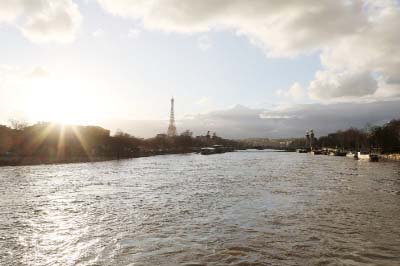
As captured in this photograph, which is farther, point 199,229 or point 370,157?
point 370,157

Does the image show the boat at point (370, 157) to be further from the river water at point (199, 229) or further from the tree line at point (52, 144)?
the tree line at point (52, 144)

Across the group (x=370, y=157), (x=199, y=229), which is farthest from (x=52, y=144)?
(x=199, y=229)

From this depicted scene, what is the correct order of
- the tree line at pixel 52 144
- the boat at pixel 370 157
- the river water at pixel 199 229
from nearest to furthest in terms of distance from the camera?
1. the river water at pixel 199 229
2. the tree line at pixel 52 144
3. the boat at pixel 370 157

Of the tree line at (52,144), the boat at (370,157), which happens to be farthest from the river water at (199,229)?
the boat at (370,157)

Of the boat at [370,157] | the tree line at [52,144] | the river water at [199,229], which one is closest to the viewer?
the river water at [199,229]

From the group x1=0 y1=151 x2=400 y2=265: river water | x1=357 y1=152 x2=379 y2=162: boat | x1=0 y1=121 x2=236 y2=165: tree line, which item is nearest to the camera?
x1=0 y1=151 x2=400 y2=265: river water

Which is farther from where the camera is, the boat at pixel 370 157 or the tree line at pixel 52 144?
the boat at pixel 370 157

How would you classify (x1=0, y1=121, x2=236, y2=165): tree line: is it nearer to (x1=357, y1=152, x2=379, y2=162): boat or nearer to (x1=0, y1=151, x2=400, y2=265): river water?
(x1=0, y1=151, x2=400, y2=265): river water

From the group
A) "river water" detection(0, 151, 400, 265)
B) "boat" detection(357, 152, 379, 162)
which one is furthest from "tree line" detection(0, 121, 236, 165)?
"boat" detection(357, 152, 379, 162)

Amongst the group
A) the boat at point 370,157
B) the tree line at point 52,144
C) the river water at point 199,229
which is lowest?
the river water at point 199,229

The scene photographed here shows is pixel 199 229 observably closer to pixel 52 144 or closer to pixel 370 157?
pixel 370 157

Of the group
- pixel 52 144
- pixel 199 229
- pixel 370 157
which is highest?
pixel 52 144

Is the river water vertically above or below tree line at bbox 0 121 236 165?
below

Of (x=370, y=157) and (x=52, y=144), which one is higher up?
(x=52, y=144)
